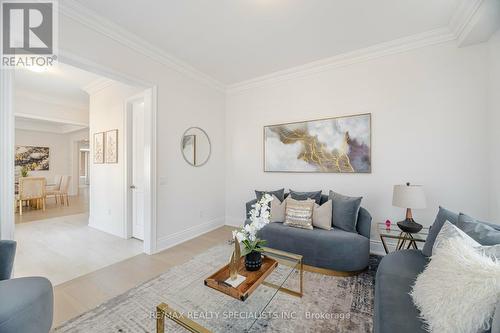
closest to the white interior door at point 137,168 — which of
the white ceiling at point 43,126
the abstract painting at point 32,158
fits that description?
the white ceiling at point 43,126

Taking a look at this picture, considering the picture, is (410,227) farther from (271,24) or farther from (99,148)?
(99,148)

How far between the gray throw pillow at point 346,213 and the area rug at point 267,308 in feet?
1.92

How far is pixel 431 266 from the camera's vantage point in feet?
4.35

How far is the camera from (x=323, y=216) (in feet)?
9.01

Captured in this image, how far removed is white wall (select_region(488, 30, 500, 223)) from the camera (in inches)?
87.9

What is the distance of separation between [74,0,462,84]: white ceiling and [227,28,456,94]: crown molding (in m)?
0.08

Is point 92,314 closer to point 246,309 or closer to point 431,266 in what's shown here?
point 246,309

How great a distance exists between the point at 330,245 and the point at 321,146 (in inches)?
62.2

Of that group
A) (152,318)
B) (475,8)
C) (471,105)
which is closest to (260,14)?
(475,8)

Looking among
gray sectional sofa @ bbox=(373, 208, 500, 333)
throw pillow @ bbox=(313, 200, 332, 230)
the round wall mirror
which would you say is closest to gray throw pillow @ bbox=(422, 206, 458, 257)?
gray sectional sofa @ bbox=(373, 208, 500, 333)

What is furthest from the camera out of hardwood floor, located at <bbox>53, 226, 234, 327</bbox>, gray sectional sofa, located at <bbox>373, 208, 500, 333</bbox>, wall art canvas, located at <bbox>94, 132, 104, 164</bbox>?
wall art canvas, located at <bbox>94, 132, 104, 164</bbox>

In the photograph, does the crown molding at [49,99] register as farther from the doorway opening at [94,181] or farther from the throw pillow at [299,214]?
the throw pillow at [299,214]

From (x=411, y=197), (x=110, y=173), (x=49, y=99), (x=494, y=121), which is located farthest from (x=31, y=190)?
(x=494, y=121)

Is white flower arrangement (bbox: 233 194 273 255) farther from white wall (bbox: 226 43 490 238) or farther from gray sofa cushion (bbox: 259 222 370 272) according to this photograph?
white wall (bbox: 226 43 490 238)
